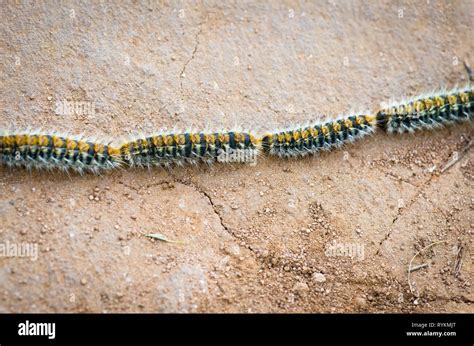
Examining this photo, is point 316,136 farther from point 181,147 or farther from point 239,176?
point 181,147

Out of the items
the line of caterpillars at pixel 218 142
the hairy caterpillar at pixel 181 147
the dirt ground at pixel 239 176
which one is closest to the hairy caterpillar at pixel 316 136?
the line of caterpillars at pixel 218 142

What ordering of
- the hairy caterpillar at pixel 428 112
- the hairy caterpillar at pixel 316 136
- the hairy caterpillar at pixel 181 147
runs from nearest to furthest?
the hairy caterpillar at pixel 181 147 → the hairy caterpillar at pixel 316 136 → the hairy caterpillar at pixel 428 112

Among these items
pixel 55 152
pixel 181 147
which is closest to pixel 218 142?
pixel 181 147

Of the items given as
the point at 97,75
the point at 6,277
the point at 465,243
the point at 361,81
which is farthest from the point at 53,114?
the point at 465,243

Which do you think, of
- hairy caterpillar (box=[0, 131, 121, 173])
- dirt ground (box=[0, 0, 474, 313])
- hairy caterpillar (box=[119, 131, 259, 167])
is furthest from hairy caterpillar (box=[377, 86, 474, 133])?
hairy caterpillar (box=[0, 131, 121, 173])

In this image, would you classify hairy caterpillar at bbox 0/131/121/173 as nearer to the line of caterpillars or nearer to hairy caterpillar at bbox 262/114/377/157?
the line of caterpillars

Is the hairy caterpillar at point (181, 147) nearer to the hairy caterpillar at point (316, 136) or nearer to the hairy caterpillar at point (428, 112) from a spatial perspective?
the hairy caterpillar at point (316, 136)
